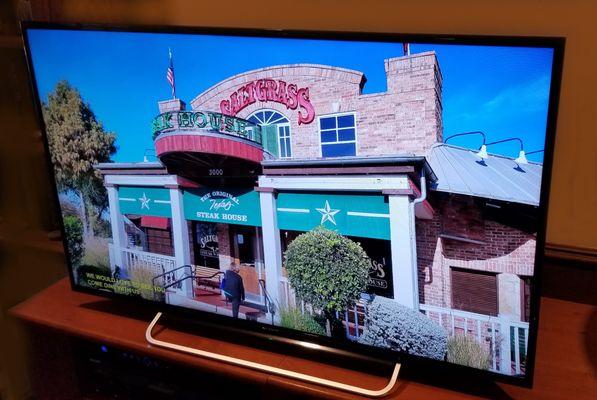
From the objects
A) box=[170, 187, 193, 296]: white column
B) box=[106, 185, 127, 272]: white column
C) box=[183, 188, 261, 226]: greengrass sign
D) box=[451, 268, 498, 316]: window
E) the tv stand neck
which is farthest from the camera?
box=[106, 185, 127, 272]: white column

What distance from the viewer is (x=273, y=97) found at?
1.39m

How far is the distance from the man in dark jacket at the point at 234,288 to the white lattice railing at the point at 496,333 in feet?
1.89

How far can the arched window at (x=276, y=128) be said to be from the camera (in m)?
1.39

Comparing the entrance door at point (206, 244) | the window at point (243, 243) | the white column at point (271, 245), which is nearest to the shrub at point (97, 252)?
the entrance door at point (206, 244)

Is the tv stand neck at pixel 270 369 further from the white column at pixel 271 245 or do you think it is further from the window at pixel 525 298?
the window at pixel 525 298

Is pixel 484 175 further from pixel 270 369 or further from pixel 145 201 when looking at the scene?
pixel 145 201

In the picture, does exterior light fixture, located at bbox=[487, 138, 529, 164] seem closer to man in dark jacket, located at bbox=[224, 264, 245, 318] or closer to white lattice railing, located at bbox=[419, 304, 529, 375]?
white lattice railing, located at bbox=[419, 304, 529, 375]

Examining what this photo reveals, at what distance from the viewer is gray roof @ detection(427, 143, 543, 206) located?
1166mm

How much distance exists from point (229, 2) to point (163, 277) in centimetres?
96

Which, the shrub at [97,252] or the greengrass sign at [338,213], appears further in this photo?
the shrub at [97,252]

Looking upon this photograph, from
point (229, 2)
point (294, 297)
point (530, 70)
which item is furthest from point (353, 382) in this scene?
point (229, 2)

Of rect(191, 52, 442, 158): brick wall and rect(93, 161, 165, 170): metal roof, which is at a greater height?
rect(191, 52, 442, 158): brick wall

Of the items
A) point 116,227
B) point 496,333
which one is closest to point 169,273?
point 116,227

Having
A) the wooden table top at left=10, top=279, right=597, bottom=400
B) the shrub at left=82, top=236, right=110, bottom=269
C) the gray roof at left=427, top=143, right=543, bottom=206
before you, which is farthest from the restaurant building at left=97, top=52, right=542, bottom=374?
the shrub at left=82, top=236, right=110, bottom=269
